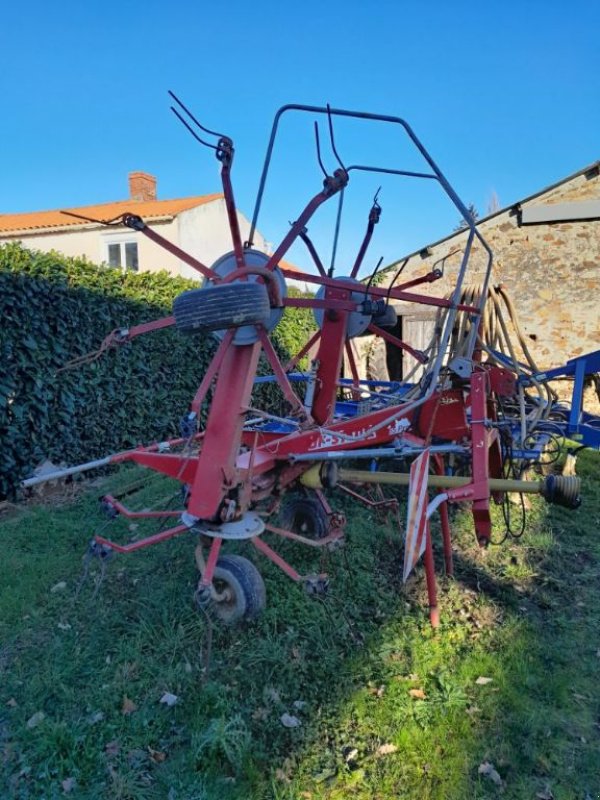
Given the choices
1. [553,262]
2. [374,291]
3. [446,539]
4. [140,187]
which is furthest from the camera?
[140,187]

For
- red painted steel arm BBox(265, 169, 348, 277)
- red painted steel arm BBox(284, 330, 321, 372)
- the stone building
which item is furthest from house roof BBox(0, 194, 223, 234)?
red painted steel arm BBox(265, 169, 348, 277)

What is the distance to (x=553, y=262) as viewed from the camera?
999 centimetres

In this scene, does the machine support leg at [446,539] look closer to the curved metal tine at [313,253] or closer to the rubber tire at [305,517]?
the rubber tire at [305,517]

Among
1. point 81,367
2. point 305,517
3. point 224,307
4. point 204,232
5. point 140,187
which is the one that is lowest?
point 305,517

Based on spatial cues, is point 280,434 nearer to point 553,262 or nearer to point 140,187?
point 553,262

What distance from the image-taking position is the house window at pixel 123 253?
15.7 meters

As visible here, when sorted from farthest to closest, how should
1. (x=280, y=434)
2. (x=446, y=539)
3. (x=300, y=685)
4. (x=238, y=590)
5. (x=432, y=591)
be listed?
(x=280, y=434) < (x=446, y=539) < (x=432, y=591) < (x=238, y=590) < (x=300, y=685)

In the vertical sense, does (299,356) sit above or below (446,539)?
above

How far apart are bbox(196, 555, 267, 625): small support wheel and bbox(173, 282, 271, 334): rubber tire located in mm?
1300

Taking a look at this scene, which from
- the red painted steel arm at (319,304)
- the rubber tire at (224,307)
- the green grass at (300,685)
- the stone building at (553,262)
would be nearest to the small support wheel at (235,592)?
the green grass at (300,685)

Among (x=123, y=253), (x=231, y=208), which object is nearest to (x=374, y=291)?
(x=231, y=208)

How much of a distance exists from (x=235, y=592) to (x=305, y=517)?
138cm

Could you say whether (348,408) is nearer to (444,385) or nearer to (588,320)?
(444,385)

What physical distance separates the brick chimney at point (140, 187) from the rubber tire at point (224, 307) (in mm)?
17920
